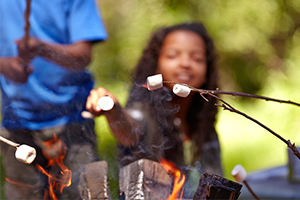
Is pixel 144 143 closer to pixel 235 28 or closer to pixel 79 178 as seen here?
pixel 79 178

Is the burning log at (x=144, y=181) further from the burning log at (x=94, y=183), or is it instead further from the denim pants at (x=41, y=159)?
the denim pants at (x=41, y=159)

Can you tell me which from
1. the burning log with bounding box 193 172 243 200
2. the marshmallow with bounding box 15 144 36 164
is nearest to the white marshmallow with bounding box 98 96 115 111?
the marshmallow with bounding box 15 144 36 164

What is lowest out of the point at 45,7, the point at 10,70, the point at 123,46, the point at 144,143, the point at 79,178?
the point at 79,178

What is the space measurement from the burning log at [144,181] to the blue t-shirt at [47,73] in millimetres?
336

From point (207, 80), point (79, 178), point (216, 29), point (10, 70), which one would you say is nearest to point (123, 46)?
point (216, 29)

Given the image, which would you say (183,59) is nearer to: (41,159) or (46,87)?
(46,87)

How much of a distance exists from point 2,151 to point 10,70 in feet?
1.00

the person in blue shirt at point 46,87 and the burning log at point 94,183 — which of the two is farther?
the person in blue shirt at point 46,87

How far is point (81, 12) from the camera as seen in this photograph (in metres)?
1.25

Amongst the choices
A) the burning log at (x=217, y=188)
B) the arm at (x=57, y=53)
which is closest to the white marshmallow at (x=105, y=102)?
the burning log at (x=217, y=188)

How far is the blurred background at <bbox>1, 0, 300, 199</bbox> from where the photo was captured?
140 inches

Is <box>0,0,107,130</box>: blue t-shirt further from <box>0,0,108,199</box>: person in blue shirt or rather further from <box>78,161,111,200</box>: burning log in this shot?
<box>78,161,111,200</box>: burning log

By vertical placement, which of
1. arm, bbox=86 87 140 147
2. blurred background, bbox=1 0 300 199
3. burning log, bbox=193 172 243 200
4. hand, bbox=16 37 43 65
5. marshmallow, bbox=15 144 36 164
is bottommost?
burning log, bbox=193 172 243 200

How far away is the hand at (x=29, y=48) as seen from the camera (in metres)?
1.04
